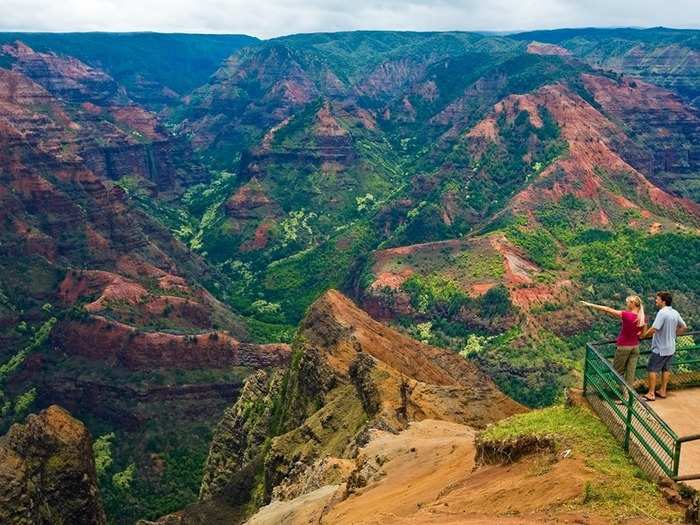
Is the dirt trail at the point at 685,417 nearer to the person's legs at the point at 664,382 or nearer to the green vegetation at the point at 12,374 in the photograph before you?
the person's legs at the point at 664,382

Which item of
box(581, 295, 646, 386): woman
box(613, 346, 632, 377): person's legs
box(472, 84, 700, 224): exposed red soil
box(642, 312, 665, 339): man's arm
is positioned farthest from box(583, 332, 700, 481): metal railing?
box(472, 84, 700, 224): exposed red soil

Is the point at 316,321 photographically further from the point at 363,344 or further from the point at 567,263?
the point at 567,263

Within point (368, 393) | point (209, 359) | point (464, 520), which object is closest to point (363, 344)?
point (368, 393)

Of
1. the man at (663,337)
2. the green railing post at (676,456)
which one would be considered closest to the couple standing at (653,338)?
the man at (663,337)

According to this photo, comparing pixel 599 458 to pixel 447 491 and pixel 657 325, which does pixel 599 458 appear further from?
pixel 447 491

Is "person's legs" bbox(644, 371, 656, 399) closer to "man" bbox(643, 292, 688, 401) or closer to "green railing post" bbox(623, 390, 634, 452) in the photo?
"man" bbox(643, 292, 688, 401)
